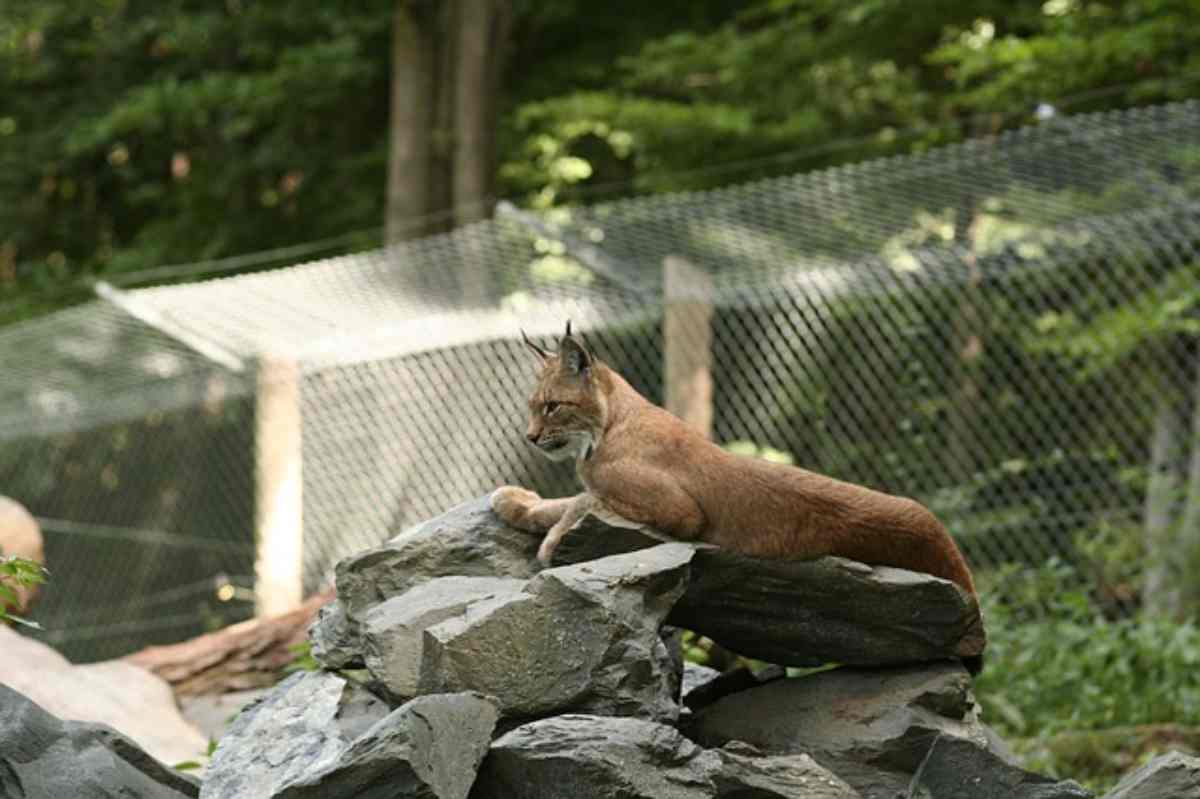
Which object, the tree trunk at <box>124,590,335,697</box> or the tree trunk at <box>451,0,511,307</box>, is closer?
the tree trunk at <box>124,590,335,697</box>

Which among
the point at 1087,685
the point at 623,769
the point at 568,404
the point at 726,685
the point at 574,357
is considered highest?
the point at 574,357

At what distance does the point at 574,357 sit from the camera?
4949mm

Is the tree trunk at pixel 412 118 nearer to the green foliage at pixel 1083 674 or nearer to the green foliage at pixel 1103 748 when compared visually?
the green foliage at pixel 1083 674

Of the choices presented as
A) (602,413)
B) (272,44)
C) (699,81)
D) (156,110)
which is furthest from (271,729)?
(272,44)

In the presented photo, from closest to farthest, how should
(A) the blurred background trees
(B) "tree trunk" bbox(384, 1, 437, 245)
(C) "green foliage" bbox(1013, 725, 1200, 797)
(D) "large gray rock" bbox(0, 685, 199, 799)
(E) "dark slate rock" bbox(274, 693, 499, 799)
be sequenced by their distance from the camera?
(E) "dark slate rock" bbox(274, 693, 499, 799)
(D) "large gray rock" bbox(0, 685, 199, 799)
(C) "green foliage" bbox(1013, 725, 1200, 797)
(A) the blurred background trees
(B) "tree trunk" bbox(384, 1, 437, 245)

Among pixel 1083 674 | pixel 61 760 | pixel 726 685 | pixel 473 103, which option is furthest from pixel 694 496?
pixel 473 103

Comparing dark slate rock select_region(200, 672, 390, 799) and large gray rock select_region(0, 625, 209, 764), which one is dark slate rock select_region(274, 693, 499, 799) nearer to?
dark slate rock select_region(200, 672, 390, 799)

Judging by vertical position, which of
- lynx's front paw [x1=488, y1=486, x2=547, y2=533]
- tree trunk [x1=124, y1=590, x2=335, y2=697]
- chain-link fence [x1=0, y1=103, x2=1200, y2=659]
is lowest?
tree trunk [x1=124, y1=590, x2=335, y2=697]

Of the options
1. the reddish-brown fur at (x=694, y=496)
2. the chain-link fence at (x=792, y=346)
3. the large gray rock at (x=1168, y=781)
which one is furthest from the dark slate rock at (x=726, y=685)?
the chain-link fence at (x=792, y=346)

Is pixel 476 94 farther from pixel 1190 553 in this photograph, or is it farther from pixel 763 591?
pixel 763 591

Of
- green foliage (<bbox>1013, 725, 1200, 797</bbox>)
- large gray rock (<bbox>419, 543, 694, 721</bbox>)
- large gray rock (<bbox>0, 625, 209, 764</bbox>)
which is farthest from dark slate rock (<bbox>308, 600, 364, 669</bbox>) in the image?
green foliage (<bbox>1013, 725, 1200, 797</bbox>)

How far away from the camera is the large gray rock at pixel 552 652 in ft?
14.0

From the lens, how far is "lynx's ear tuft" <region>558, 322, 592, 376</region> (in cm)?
493

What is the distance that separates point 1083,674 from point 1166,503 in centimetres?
136
